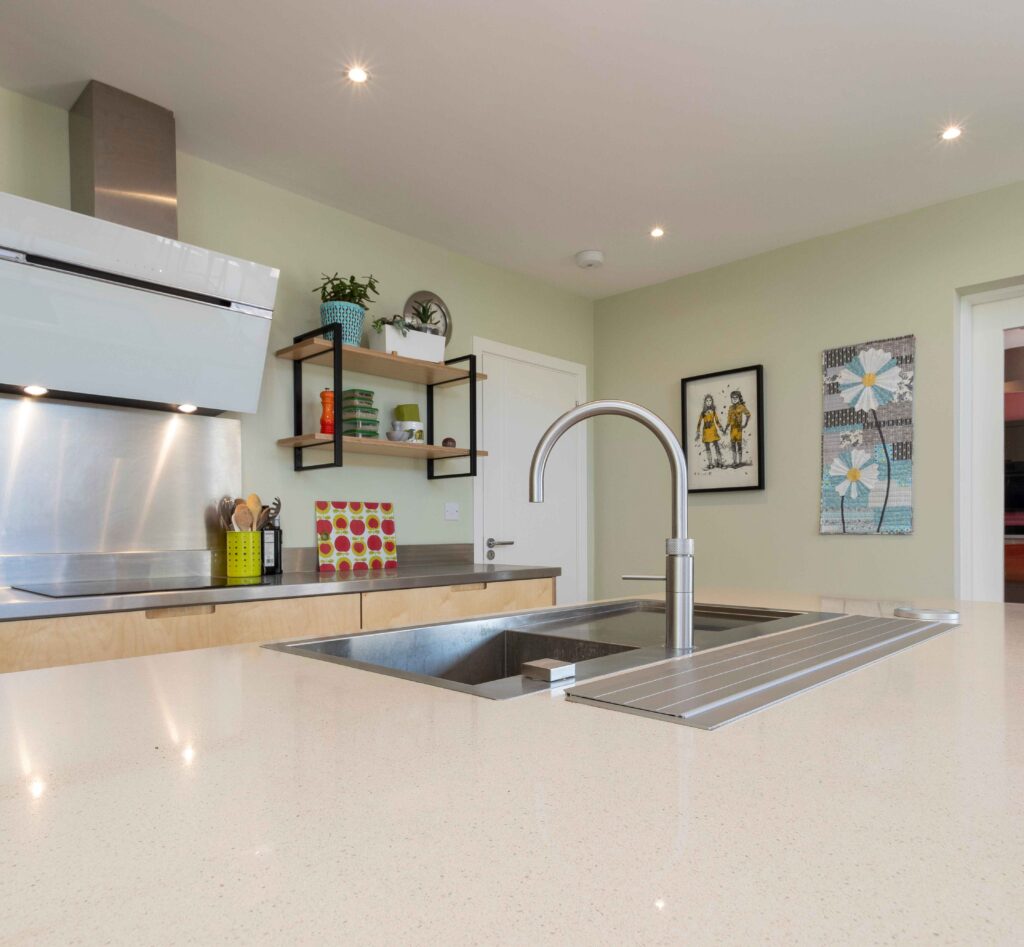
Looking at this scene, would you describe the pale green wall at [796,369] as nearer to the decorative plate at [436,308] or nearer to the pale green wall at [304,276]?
the pale green wall at [304,276]

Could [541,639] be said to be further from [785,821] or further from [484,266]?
[484,266]

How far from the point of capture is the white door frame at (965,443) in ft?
10.6

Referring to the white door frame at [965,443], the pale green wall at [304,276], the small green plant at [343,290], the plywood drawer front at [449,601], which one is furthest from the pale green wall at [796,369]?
the small green plant at [343,290]

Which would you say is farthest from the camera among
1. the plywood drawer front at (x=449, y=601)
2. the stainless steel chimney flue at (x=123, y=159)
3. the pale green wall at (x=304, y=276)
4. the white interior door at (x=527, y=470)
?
the white interior door at (x=527, y=470)

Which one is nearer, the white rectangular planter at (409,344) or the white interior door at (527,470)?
the white rectangular planter at (409,344)

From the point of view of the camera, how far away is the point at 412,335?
3281mm

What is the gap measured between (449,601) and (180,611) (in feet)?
3.33

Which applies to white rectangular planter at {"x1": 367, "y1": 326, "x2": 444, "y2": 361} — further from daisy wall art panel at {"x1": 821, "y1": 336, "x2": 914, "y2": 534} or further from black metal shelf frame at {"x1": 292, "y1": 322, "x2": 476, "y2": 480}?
daisy wall art panel at {"x1": 821, "y1": 336, "x2": 914, "y2": 534}

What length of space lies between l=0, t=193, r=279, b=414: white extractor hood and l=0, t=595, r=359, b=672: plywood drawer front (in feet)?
2.39

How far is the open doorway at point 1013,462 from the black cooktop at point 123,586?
3059mm

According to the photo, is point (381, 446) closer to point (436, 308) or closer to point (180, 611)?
point (436, 308)

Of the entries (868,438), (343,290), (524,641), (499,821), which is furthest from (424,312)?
(499,821)

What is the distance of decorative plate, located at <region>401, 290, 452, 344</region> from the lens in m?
3.52

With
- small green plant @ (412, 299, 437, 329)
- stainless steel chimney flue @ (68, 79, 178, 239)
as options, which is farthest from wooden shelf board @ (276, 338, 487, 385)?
stainless steel chimney flue @ (68, 79, 178, 239)
